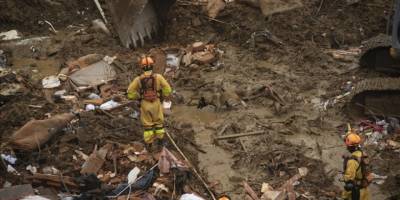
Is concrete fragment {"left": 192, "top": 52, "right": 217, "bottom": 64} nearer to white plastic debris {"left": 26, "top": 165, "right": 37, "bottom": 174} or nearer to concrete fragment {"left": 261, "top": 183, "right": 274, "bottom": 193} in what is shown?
concrete fragment {"left": 261, "top": 183, "right": 274, "bottom": 193}

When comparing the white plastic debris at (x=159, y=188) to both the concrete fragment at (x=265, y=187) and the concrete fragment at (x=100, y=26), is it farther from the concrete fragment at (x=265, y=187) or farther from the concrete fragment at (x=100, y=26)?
the concrete fragment at (x=100, y=26)

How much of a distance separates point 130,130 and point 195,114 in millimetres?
1636

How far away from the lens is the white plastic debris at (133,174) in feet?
27.5

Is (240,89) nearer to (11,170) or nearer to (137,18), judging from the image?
(137,18)

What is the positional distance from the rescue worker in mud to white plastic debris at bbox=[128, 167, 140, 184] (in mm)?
794

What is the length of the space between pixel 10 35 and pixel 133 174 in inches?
310

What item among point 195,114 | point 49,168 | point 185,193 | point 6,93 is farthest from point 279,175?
point 6,93

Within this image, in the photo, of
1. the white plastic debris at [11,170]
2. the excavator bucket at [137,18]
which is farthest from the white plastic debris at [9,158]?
the excavator bucket at [137,18]

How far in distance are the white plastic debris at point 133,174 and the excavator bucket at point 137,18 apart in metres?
5.34

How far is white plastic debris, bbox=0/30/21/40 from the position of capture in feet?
47.7

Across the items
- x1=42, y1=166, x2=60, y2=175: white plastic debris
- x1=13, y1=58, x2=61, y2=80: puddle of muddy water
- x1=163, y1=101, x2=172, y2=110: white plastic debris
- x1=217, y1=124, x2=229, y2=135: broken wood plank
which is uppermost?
x1=13, y1=58, x2=61, y2=80: puddle of muddy water

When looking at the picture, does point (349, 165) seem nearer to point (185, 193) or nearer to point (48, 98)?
point (185, 193)

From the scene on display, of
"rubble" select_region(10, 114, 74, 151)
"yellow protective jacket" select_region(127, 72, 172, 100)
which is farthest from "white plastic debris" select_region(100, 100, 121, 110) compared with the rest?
"yellow protective jacket" select_region(127, 72, 172, 100)

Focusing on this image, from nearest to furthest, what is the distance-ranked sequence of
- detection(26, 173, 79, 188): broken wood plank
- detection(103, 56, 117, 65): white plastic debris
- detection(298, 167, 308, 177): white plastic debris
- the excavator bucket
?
detection(26, 173, 79, 188): broken wood plank
detection(298, 167, 308, 177): white plastic debris
detection(103, 56, 117, 65): white plastic debris
the excavator bucket
